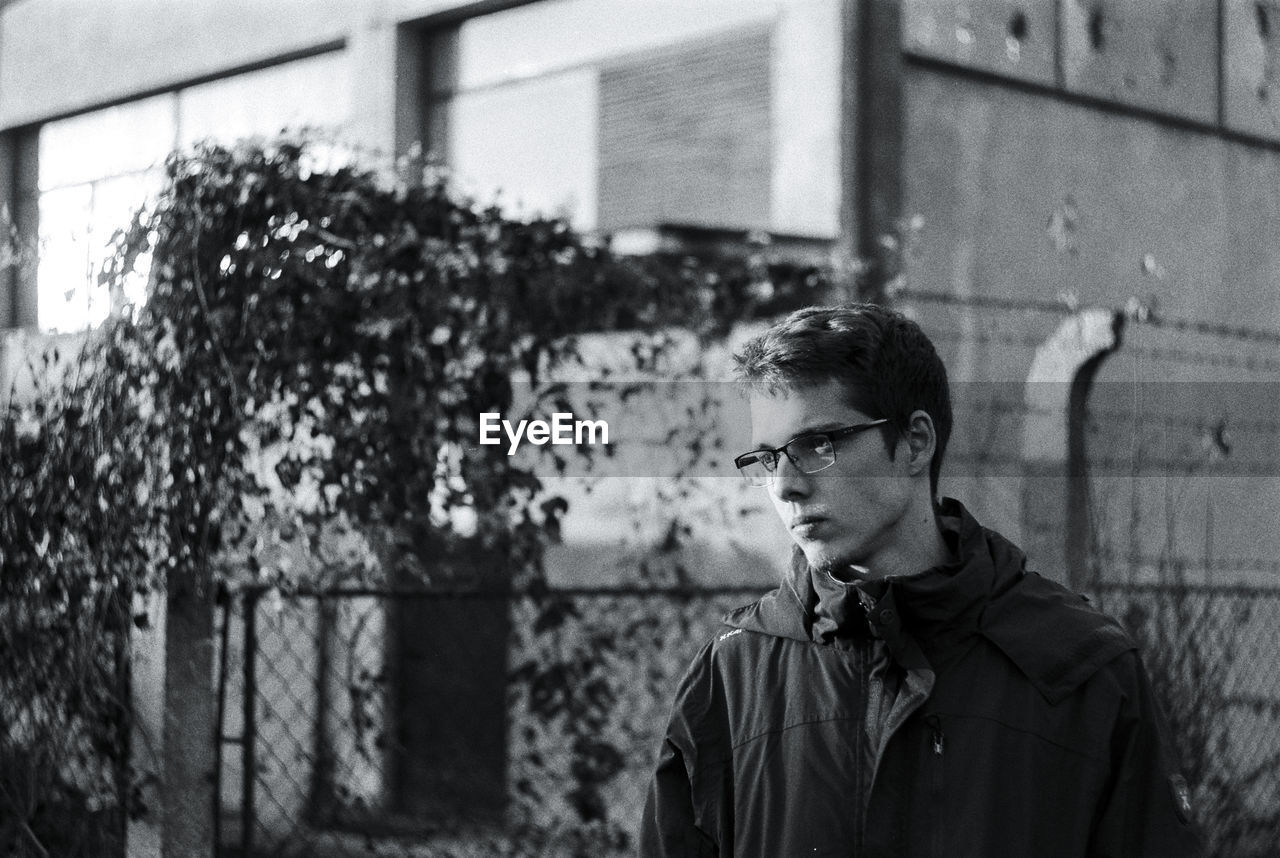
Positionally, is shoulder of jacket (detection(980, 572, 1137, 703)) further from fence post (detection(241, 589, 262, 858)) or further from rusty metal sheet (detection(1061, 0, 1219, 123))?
rusty metal sheet (detection(1061, 0, 1219, 123))

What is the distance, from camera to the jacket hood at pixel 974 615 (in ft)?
7.07

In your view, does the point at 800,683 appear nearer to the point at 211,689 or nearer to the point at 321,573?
the point at 211,689

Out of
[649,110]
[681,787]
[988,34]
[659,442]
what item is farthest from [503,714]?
[681,787]

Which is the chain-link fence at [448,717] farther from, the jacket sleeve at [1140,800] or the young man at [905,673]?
the jacket sleeve at [1140,800]

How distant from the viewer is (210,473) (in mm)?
4301

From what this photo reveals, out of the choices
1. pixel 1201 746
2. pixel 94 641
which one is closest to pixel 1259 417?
pixel 1201 746

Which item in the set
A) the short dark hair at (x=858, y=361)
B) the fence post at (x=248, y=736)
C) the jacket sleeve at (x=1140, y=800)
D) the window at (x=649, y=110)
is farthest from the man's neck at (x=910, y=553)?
the window at (x=649, y=110)

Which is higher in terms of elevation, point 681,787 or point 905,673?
point 905,673

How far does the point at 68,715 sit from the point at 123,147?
6727 millimetres

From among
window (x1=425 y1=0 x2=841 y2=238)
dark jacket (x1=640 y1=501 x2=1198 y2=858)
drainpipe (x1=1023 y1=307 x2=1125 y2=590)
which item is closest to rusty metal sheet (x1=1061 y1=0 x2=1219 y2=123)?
window (x1=425 y1=0 x2=841 y2=238)

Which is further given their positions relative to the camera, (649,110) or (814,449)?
(649,110)

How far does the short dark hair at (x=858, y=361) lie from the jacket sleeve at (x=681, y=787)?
416 millimetres

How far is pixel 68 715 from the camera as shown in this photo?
13.5 ft

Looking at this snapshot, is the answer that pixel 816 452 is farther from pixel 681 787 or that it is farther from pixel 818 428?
pixel 681 787
